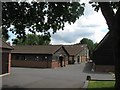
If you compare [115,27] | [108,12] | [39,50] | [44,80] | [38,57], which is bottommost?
[44,80]

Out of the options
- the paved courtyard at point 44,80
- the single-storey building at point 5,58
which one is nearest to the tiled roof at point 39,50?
the paved courtyard at point 44,80

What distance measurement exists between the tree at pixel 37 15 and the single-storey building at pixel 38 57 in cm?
3217

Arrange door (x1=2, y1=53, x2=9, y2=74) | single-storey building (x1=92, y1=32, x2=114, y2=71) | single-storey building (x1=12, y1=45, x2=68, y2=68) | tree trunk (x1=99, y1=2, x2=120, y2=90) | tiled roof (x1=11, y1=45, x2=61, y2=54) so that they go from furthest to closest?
tiled roof (x1=11, y1=45, x2=61, y2=54)
single-storey building (x1=12, y1=45, x2=68, y2=68)
single-storey building (x1=92, y1=32, x2=114, y2=71)
door (x1=2, y1=53, x2=9, y2=74)
tree trunk (x1=99, y1=2, x2=120, y2=90)

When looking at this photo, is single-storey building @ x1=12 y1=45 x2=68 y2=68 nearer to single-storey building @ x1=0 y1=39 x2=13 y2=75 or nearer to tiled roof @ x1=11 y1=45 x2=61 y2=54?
tiled roof @ x1=11 y1=45 x2=61 y2=54

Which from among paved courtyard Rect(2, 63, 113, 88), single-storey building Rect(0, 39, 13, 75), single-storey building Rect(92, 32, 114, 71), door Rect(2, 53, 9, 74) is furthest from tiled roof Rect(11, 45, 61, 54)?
single-storey building Rect(0, 39, 13, 75)

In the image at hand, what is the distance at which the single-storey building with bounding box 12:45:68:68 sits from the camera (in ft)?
172

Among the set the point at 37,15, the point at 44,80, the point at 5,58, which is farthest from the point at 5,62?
the point at 37,15

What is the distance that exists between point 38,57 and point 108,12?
120 feet

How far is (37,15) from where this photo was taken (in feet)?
61.8

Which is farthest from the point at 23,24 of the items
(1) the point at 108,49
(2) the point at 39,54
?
(2) the point at 39,54

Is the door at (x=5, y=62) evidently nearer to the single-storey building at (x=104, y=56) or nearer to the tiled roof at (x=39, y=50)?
the single-storey building at (x=104, y=56)

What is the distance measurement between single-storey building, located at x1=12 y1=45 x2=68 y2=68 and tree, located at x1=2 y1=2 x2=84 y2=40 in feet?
106

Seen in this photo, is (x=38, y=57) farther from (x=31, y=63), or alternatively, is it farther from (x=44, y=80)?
(x=44, y=80)

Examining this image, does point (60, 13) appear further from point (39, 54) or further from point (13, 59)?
point (13, 59)
